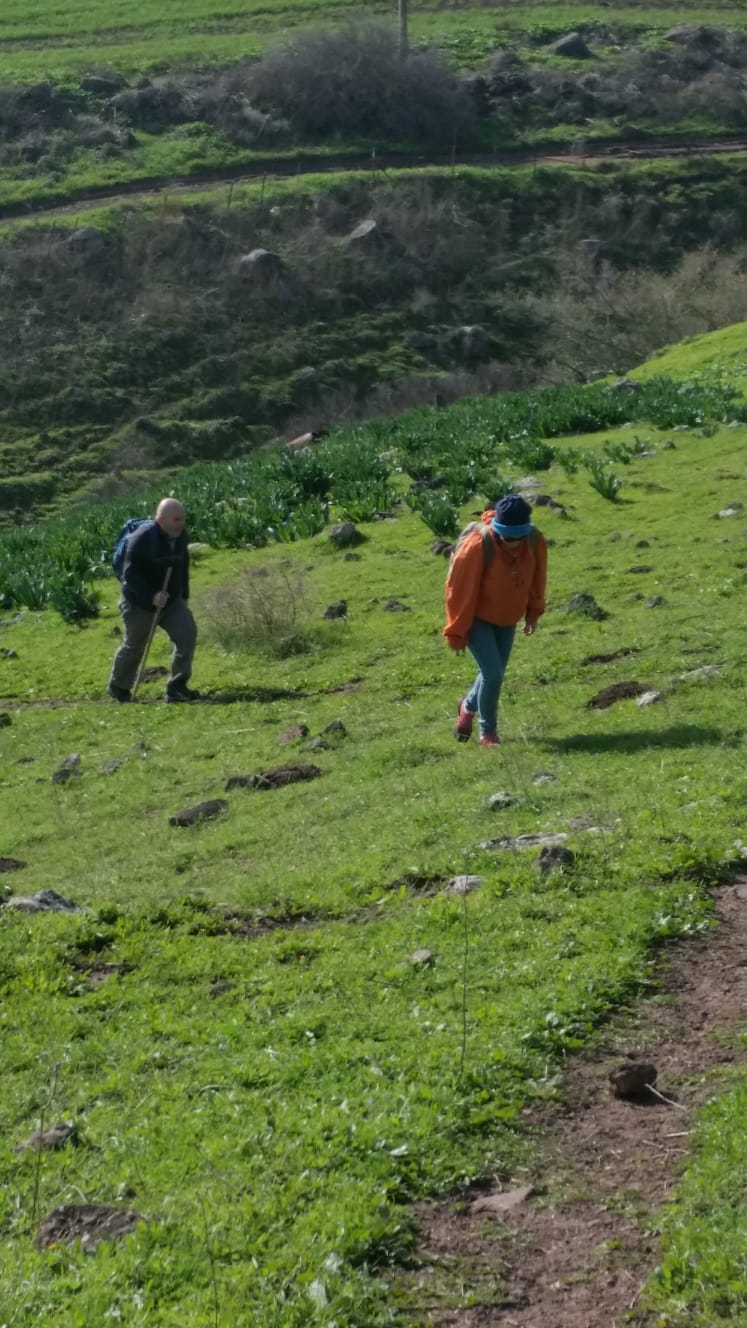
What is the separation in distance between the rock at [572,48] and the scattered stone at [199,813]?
79.2m

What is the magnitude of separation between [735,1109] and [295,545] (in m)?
17.8

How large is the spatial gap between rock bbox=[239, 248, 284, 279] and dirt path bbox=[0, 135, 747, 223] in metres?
6.57

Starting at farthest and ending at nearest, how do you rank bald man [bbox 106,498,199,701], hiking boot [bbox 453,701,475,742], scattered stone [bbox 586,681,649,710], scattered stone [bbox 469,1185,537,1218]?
bald man [bbox 106,498,199,701] < scattered stone [bbox 586,681,649,710] < hiking boot [bbox 453,701,475,742] < scattered stone [bbox 469,1185,537,1218]

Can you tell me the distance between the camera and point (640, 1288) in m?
4.78

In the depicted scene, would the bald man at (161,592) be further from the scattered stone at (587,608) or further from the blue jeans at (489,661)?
the blue jeans at (489,661)

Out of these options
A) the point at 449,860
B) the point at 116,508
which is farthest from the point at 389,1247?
the point at 116,508

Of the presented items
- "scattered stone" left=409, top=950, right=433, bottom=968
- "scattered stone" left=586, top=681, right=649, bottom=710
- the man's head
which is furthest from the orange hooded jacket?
the man's head

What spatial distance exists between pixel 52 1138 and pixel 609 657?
31.3 ft

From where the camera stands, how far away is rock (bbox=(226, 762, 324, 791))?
12.4m

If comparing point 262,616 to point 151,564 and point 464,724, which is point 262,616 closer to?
point 151,564

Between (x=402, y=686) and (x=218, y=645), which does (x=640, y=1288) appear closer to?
(x=402, y=686)

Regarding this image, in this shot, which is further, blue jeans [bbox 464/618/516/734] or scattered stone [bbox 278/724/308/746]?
scattered stone [bbox 278/724/308/746]

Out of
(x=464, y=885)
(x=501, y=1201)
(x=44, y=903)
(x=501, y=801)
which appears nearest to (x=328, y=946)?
(x=464, y=885)

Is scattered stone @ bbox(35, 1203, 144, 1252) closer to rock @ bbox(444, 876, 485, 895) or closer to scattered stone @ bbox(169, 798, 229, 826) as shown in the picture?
rock @ bbox(444, 876, 485, 895)
